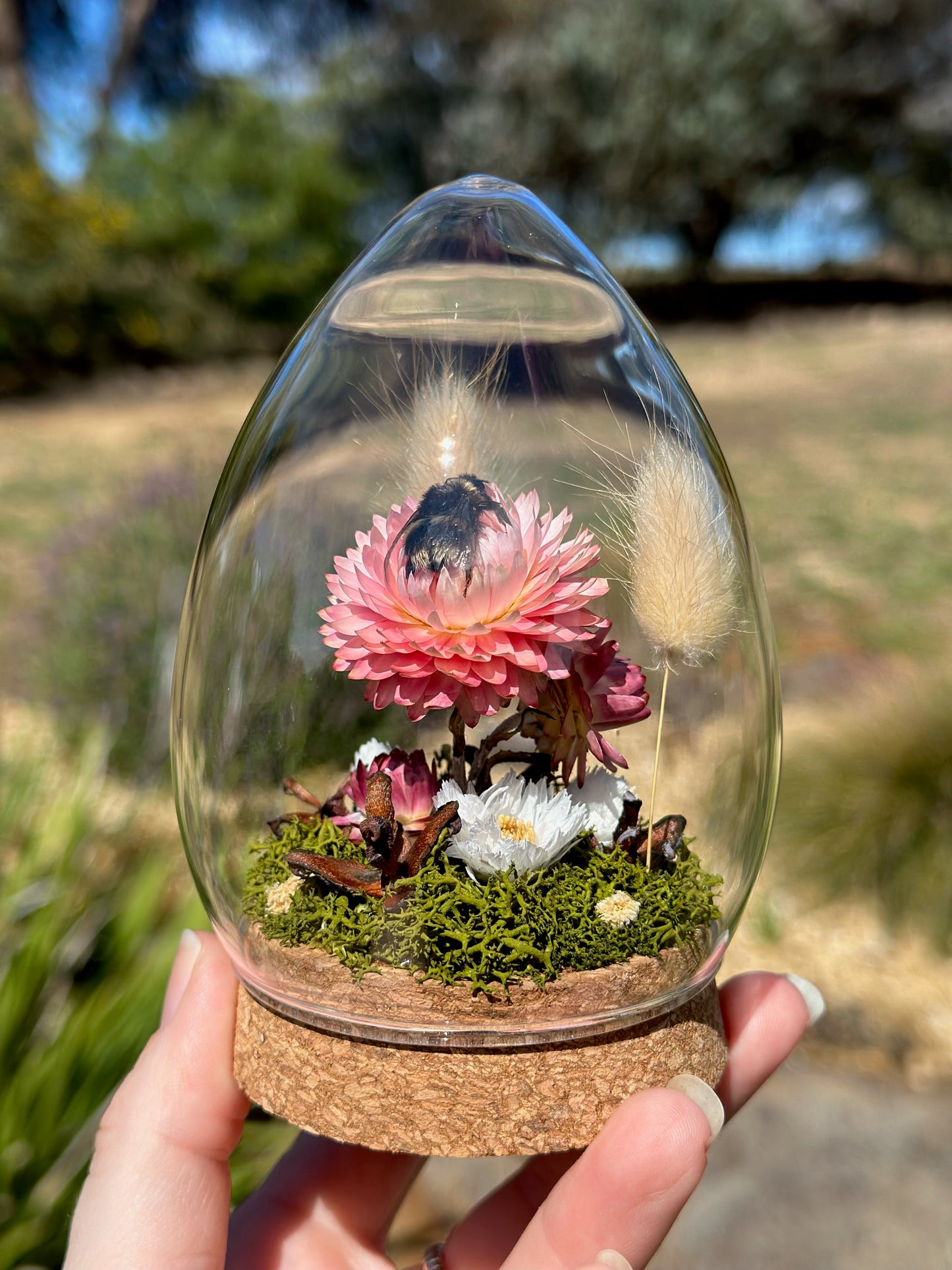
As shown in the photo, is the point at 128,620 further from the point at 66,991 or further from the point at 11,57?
the point at 11,57

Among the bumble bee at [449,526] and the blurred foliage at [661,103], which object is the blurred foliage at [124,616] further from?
the blurred foliage at [661,103]

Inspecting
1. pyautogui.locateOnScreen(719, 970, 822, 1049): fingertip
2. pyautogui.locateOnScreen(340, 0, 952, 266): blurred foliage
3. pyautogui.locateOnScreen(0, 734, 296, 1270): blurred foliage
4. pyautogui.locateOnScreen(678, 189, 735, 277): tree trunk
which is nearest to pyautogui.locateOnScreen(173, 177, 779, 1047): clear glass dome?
pyautogui.locateOnScreen(719, 970, 822, 1049): fingertip

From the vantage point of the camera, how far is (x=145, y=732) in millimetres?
3113

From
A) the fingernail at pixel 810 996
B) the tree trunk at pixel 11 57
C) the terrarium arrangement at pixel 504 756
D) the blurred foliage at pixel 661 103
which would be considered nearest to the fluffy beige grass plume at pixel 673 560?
the terrarium arrangement at pixel 504 756

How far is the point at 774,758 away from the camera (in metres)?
1.15

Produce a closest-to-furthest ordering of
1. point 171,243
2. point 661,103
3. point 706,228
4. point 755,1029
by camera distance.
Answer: point 755,1029 → point 171,243 → point 661,103 → point 706,228

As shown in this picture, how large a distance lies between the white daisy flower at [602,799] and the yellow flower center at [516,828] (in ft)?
0.26

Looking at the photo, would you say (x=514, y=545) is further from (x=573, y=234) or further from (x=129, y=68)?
(x=129, y=68)

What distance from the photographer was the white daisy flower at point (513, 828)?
3.01 feet

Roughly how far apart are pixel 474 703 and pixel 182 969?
0.54 m

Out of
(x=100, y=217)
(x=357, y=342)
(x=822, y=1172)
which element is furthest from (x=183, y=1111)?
(x=100, y=217)

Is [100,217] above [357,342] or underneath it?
above

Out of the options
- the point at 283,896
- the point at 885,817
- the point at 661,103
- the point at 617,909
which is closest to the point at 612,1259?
the point at 617,909

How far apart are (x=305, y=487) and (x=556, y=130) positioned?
12762 millimetres
